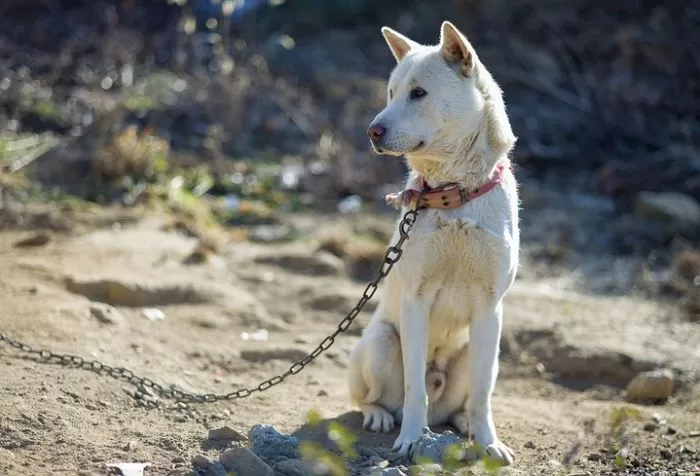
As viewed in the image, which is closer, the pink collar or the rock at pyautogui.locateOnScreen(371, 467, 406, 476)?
the rock at pyautogui.locateOnScreen(371, 467, 406, 476)

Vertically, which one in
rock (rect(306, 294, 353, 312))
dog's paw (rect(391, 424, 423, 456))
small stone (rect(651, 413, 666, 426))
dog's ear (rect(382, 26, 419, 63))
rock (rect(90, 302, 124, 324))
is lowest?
rock (rect(306, 294, 353, 312))

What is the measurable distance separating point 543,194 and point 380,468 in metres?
6.95

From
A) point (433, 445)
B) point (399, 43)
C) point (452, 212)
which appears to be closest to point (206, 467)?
point (433, 445)

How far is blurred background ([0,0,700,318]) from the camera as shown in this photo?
33.7 feet

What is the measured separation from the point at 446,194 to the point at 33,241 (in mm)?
4684

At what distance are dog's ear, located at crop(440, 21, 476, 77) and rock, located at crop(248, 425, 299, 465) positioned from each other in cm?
185

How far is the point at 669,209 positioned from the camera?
34.0 ft

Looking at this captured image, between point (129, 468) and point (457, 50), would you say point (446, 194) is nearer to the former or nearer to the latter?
point (457, 50)

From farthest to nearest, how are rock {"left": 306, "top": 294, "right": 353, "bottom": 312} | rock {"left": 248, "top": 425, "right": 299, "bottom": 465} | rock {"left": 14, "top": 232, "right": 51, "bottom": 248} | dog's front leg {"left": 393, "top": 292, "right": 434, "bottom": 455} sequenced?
rock {"left": 14, "top": 232, "right": 51, "bottom": 248} → rock {"left": 306, "top": 294, "right": 353, "bottom": 312} → dog's front leg {"left": 393, "top": 292, "right": 434, "bottom": 455} → rock {"left": 248, "top": 425, "right": 299, "bottom": 465}

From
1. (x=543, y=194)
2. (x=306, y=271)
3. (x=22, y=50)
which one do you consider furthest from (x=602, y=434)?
(x=22, y=50)

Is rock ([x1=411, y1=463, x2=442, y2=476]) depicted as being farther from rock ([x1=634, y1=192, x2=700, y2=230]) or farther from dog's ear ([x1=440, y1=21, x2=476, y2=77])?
rock ([x1=634, y1=192, x2=700, y2=230])

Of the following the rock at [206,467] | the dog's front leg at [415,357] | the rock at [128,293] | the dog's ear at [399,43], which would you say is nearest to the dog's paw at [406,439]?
the dog's front leg at [415,357]

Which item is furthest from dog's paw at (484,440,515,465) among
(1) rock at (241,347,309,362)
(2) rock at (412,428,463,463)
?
(1) rock at (241,347,309,362)

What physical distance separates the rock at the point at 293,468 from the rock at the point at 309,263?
449 cm
